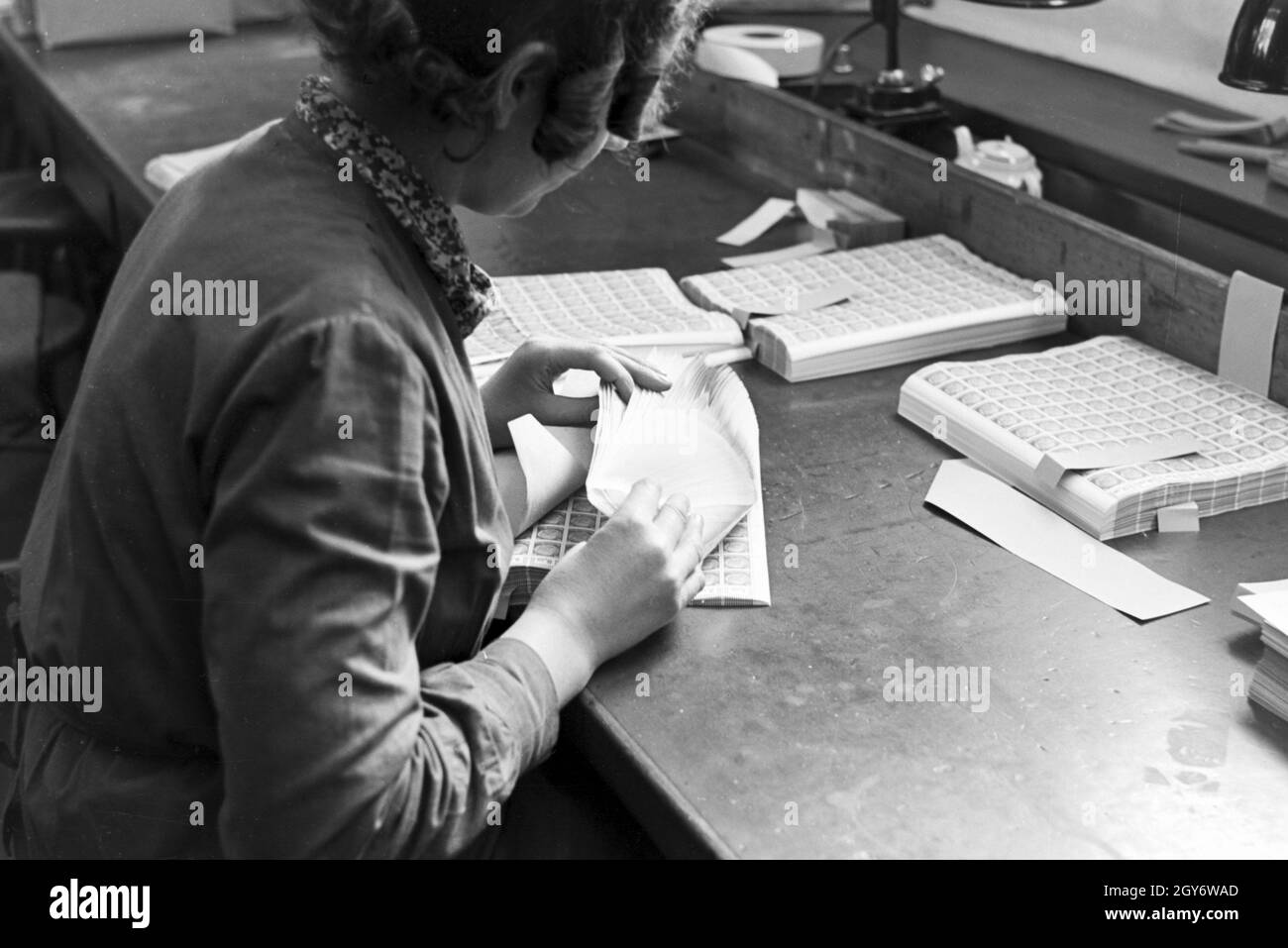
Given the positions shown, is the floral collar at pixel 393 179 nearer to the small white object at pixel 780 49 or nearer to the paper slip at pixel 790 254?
the paper slip at pixel 790 254

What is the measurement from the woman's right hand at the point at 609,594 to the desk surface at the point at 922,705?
0.03 m

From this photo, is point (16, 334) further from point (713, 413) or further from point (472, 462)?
point (472, 462)

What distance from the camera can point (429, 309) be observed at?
3.39 feet

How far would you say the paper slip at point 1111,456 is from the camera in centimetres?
141

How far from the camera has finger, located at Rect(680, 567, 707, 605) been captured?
1.21 metres

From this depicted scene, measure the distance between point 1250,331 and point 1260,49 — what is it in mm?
406

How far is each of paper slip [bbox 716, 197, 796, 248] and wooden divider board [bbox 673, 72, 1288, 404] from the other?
100 millimetres

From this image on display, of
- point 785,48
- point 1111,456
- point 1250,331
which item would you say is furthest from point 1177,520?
point 785,48

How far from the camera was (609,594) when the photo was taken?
1177 millimetres

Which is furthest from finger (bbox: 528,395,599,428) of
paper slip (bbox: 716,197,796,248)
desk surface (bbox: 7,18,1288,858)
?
paper slip (bbox: 716,197,796,248)

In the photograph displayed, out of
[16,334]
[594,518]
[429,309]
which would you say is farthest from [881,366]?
[16,334]
